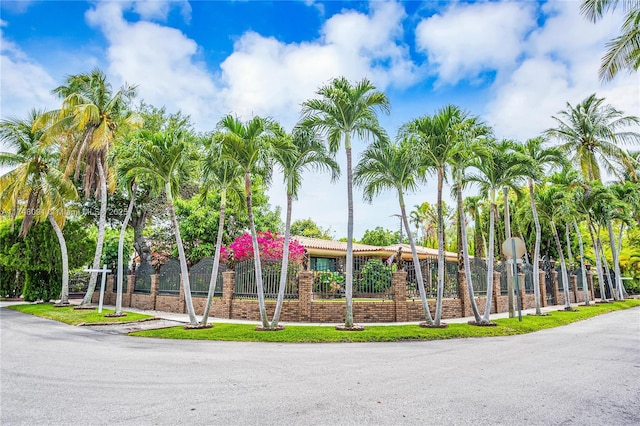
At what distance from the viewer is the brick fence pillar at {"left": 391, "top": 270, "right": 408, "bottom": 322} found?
14445 mm

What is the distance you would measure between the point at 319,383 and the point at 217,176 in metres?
9.03

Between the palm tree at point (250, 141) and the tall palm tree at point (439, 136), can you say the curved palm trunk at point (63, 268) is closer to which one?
the palm tree at point (250, 141)

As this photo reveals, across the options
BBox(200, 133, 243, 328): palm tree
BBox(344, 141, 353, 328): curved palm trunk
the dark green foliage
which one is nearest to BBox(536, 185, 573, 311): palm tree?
BBox(344, 141, 353, 328): curved palm trunk

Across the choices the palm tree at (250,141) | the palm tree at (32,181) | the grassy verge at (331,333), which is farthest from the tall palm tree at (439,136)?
the palm tree at (32,181)

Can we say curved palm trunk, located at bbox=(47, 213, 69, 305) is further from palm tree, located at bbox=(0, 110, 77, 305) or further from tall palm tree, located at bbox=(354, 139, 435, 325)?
tall palm tree, located at bbox=(354, 139, 435, 325)

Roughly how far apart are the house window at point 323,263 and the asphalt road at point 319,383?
15.3 metres

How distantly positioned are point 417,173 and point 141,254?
64.1 feet

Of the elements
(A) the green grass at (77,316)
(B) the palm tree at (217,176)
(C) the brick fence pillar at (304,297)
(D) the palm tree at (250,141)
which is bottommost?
(A) the green grass at (77,316)

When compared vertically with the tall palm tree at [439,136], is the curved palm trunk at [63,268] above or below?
below

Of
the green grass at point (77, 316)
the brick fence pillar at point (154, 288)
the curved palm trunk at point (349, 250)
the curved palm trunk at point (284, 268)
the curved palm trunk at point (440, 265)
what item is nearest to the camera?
the curved palm trunk at point (349, 250)

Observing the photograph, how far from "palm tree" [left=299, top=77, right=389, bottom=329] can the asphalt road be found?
118 inches

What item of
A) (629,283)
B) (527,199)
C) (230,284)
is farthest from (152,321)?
(629,283)

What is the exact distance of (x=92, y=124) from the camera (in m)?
19.2

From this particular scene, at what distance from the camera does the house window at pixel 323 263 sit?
2534 cm
